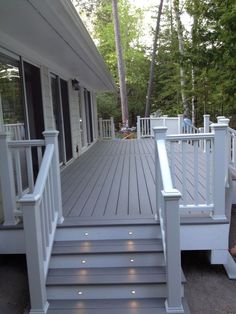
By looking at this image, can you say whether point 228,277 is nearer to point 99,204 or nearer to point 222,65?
point 99,204

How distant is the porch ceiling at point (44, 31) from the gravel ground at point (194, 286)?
242cm

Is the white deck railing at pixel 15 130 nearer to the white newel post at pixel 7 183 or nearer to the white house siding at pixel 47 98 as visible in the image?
the white newel post at pixel 7 183

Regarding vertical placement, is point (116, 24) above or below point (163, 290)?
above

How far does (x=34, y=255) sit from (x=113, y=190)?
202 centimetres

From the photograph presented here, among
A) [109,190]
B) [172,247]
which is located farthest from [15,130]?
[172,247]

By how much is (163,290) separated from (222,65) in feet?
14.2

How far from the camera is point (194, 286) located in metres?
3.00

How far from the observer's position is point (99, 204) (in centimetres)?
377

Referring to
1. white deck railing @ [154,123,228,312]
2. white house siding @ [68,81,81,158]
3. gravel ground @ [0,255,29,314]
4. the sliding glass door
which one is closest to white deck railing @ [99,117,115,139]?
white house siding @ [68,81,81,158]

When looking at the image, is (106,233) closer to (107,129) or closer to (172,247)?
(172,247)

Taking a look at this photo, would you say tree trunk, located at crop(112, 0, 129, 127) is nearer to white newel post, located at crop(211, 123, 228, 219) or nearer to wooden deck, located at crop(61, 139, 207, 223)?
wooden deck, located at crop(61, 139, 207, 223)

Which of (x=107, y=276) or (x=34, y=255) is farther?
(x=107, y=276)

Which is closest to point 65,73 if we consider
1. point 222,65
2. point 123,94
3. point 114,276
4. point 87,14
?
point 222,65

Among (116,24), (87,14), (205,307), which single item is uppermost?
(87,14)
